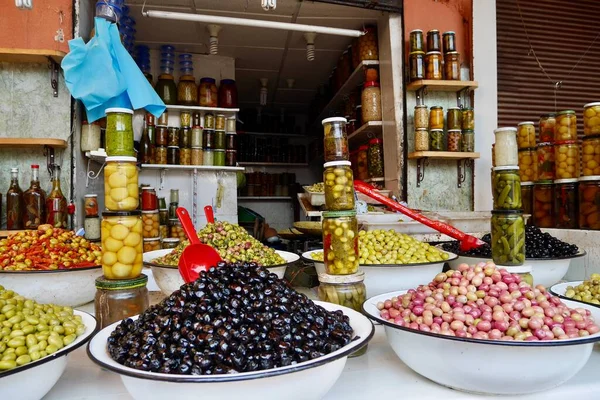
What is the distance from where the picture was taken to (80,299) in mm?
1330

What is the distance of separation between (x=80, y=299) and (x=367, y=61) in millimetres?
2923

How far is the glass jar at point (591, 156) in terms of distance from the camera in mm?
1836

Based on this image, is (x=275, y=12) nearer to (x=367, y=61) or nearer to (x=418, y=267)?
(x=367, y=61)

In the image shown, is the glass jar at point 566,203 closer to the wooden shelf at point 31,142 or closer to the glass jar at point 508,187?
the glass jar at point 508,187

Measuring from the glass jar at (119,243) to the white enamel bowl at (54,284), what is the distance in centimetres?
38

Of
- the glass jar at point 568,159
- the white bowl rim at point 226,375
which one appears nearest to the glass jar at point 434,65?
the glass jar at point 568,159

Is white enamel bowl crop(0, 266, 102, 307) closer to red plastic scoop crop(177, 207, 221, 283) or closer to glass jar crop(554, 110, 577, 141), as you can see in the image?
red plastic scoop crop(177, 207, 221, 283)

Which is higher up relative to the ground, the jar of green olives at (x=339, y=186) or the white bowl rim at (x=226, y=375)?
the jar of green olives at (x=339, y=186)

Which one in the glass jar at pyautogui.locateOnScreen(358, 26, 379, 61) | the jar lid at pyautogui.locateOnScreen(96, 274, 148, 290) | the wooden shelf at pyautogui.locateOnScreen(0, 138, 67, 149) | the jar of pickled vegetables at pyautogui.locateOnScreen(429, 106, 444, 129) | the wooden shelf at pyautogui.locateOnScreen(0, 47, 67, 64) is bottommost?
the jar lid at pyautogui.locateOnScreen(96, 274, 148, 290)

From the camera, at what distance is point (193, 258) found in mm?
1115

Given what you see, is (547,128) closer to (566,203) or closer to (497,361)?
(566,203)

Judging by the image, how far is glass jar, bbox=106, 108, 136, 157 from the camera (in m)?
0.95

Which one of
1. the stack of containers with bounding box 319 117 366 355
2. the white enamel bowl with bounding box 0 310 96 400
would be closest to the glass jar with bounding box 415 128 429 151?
the stack of containers with bounding box 319 117 366 355

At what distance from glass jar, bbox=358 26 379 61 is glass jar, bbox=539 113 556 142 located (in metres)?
1.69
